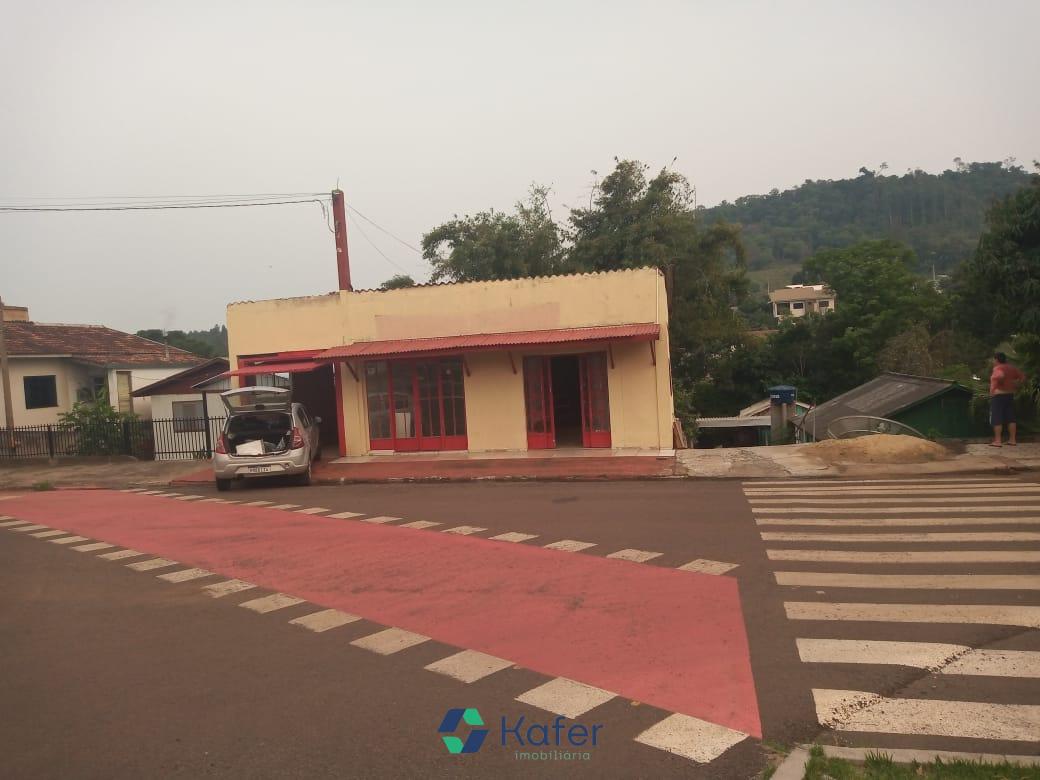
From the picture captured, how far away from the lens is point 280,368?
61.7 feet

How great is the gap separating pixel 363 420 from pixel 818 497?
1182 centimetres

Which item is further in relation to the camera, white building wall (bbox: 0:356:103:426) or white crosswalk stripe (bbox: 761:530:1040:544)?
white building wall (bbox: 0:356:103:426)

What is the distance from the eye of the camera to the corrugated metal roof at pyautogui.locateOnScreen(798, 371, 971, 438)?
66.2 feet

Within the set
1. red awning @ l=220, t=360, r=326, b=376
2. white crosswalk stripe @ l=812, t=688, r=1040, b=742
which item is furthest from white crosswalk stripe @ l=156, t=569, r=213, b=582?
red awning @ l=220, t=360, r=326, b=376

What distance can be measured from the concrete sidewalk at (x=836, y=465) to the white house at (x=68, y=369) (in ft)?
81.2

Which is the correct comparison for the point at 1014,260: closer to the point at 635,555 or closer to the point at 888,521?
the point at 888,521

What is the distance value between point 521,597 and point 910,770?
3.75m

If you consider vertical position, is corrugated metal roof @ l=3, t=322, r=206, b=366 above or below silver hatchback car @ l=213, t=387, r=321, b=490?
above

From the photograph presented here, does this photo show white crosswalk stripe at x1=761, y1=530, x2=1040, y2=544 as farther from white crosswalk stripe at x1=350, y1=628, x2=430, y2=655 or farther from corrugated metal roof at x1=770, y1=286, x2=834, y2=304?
corrugated metal roof at x1=770, y1=286, x2=834, y2=304

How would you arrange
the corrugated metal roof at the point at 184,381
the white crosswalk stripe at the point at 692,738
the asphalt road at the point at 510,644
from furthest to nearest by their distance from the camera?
the corrugated metal roof at the point at 184,381
the asphalt road at the point at 510,644
the white crosswalk stripe at the point at 692,738

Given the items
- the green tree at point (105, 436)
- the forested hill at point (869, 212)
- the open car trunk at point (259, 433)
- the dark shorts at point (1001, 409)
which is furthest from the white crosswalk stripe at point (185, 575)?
the forested hill at point (869, 212)

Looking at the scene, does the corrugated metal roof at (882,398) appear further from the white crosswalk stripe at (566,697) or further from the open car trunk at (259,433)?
the white crosswalk stripe at (566,697)

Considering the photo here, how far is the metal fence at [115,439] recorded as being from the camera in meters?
22.6

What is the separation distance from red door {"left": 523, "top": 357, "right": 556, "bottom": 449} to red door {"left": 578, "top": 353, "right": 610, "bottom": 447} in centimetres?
82
